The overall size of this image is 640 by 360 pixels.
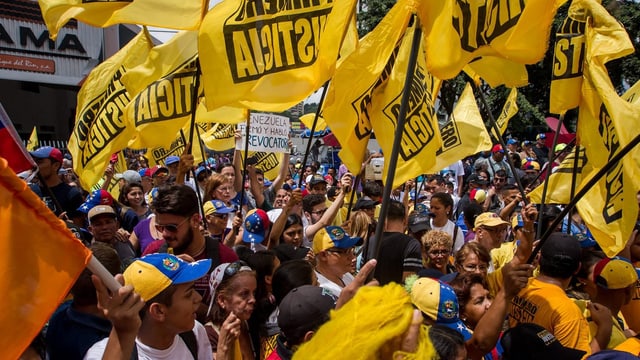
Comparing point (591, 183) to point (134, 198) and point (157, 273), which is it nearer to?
point (157, 273)

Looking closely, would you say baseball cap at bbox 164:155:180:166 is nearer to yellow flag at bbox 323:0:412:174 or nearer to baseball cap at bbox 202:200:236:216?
baseball cap at bbox 202:200:236:216

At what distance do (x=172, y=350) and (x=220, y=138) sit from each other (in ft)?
21.4

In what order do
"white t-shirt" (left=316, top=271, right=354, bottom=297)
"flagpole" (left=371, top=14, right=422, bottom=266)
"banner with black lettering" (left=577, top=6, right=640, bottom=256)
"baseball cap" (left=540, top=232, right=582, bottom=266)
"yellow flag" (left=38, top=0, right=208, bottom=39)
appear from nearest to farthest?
"flagpole" (left=371, top=14, right=422, bottom=266)
"baseball cap" (left=540, top=232, right=582, bottom=266)
"white t-shirt" (left=316, top=271, right=354, bottom=297)
"banner with black lettering" (left=577, top=6, right=640, bottom=256)
"yellow flag" (left=38, top=0, right=208, bottom=39)

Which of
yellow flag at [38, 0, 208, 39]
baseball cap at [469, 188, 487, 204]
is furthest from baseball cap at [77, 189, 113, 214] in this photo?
baseball cap at [469, 188, 487, 204]

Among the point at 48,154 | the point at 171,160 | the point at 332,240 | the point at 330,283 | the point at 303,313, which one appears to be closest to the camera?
the point at 303,313

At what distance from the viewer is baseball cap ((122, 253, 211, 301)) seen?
260cm

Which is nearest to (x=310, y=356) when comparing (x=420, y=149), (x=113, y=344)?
(x=113, y=344)

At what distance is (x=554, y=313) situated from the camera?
321cm

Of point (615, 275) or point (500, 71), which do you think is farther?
point (500, 71)

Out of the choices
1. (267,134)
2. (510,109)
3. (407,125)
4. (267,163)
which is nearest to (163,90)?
(407,125)

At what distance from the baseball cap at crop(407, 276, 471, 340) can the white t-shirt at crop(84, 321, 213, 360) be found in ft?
3.48

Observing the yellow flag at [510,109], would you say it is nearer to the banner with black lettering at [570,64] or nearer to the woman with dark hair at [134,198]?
the banner with black lettering at [570,64]

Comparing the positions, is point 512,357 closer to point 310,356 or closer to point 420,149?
point 310,356

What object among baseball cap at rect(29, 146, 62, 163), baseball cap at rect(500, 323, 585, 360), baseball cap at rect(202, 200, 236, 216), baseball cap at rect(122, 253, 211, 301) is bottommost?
baseball cap at rect(202, 200, 236, 216)
